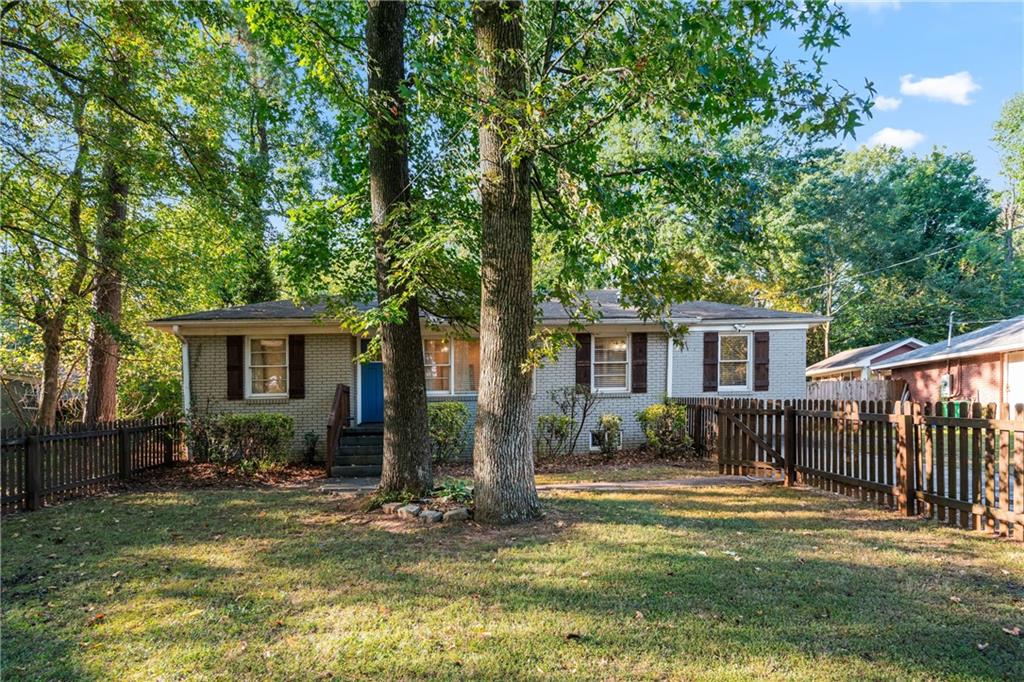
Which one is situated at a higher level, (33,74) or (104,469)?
(33,74)

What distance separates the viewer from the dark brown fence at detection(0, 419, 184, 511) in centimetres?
749

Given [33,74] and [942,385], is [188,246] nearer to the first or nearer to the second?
[33,74]

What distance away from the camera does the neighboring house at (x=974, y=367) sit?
55.3 ft

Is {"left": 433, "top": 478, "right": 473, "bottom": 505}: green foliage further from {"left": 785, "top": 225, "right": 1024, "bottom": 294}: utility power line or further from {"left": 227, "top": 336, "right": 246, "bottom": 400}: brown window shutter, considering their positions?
{"left": 785, "top": 225, "right": 1024, "bottom": 294}: utility power line

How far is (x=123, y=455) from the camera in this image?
9641mm

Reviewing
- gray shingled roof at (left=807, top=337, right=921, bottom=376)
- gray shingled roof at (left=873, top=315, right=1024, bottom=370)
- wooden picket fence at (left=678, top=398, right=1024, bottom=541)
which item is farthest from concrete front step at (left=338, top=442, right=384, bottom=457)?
gray shingled roof at (left=807, top=337, right=921, bottom=376)

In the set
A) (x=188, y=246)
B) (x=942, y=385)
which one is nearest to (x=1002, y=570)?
(x=188, y=246)

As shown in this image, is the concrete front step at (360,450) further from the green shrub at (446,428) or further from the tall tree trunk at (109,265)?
the tall tree trunk at (109,265)

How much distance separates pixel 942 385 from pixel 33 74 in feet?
88.3

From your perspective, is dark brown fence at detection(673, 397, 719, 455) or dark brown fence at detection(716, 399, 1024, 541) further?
dark brown fence at detection(673, 397, 719, 455)

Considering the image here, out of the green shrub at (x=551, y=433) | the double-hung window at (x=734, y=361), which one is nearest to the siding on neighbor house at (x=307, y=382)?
the green shrub at (x=551, y=433)

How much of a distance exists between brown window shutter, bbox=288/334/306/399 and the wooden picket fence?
8.90 m

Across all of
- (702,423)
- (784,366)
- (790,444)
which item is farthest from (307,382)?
(784,366)

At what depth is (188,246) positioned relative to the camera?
15000mm
